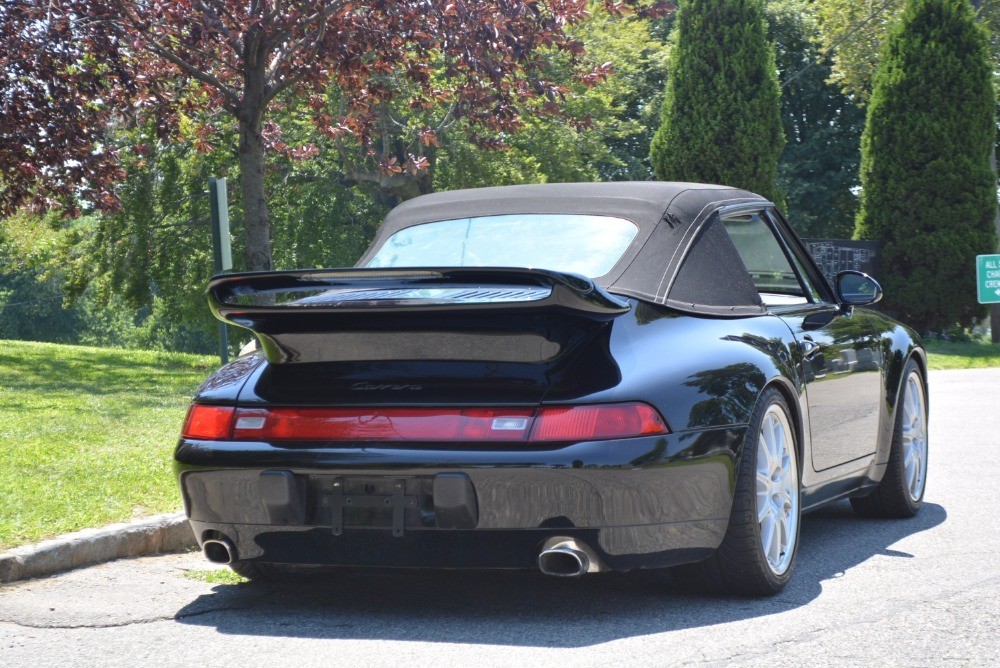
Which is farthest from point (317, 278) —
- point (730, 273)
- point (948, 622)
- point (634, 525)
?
point (948, 622)

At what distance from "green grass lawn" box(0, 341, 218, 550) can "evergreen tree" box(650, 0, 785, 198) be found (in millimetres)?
12982

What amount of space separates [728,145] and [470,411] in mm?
23284

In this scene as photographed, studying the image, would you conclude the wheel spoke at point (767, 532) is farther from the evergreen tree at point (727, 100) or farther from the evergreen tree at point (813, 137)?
the evergreen tree at point (813, 137)

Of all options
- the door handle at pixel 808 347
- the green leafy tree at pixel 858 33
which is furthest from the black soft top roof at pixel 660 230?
the green leafy tree at pixel 858 33

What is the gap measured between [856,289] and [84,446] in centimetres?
509

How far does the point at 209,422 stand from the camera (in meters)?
4.63

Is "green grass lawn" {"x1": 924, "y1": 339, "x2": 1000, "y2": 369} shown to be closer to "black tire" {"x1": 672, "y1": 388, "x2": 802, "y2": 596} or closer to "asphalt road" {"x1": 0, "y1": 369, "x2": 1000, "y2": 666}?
"asphalt road" {"x1": 0, "y1": 369, "x2": 1000, "y2": 666}

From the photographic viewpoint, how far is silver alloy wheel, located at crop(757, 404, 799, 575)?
15.9 ft

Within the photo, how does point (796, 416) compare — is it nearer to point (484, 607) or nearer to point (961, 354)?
point (484, 607)

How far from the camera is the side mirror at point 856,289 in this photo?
243 inches

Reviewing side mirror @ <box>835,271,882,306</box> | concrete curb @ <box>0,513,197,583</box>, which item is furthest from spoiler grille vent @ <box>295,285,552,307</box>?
side mirror @ <box>835,271,882,306</box>

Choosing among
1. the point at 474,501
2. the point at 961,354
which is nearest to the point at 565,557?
the point at 474,501

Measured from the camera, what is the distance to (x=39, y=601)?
16.5 feet

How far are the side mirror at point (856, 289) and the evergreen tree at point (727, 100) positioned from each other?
802 inches
